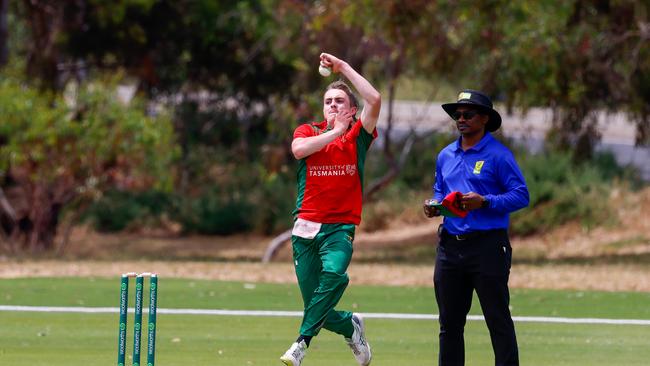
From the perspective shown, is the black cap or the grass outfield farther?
the grass outfield

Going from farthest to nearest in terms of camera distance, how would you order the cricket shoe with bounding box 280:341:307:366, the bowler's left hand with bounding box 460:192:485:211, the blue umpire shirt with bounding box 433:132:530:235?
the cricket shoe with bounding box 280:341:307:366
the blue umpire shirt with bounding box 433:132:530:235
the bowler's left hand with bounding box 460:192:485:211

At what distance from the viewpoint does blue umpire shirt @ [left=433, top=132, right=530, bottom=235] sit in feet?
28.6

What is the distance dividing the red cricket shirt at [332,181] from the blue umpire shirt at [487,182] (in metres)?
0.97

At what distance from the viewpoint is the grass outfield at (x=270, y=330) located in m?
11.4

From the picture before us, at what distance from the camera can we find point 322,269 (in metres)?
9.77

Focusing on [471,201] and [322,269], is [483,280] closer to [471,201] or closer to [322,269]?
[471,201]

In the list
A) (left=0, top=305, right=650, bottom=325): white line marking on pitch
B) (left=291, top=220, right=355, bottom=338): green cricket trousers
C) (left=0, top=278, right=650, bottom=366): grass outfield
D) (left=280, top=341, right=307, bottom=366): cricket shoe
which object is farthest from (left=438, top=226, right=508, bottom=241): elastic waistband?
(left=0, top=305, right=650, bottom=325): white line marking on pitch

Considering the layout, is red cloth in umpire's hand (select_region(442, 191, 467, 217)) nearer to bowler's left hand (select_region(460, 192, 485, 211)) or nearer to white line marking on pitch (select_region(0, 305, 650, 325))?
bowler's left hand (select_region(460, 192, 485, 211))

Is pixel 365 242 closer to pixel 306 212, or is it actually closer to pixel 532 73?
pixel 532 73

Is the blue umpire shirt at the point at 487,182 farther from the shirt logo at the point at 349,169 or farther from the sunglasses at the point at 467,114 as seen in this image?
the shirt logo at the point at 349,169

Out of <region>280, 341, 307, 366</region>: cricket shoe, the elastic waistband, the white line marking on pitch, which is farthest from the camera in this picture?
the white line marking on pitch

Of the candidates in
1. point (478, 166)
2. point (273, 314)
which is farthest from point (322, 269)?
point (273, 314)

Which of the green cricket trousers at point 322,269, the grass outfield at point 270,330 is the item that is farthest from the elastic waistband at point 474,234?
the grass outfield at point 270,330

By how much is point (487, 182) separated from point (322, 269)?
1529 millimetres
